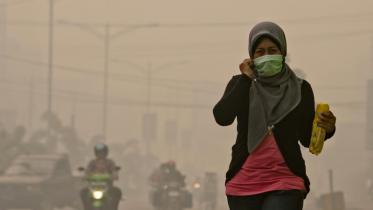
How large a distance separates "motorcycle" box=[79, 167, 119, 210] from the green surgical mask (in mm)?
14534

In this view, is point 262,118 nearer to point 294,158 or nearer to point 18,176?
point 294,158

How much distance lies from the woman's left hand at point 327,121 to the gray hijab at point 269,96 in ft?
0.52

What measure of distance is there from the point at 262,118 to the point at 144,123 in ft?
220

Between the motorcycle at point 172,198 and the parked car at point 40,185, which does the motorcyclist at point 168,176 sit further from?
the parked car at point 40,185

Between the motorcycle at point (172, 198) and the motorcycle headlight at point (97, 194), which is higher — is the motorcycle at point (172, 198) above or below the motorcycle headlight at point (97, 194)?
below

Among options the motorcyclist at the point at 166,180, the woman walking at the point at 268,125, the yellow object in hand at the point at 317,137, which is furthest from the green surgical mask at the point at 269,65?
the motorcyclist at the point at 166,180

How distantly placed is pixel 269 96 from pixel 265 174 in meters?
0.40

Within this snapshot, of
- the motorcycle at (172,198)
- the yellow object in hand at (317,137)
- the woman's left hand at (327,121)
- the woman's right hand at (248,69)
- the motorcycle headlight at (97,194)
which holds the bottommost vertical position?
the motorcycle at (172,198)

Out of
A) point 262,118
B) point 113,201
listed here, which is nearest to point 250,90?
point 262,118

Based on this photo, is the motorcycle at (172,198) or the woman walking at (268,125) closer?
the woman walking at (268,125)

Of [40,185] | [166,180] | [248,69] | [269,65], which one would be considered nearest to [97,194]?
[166,180]

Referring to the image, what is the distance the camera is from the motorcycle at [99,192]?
20891 millimetres

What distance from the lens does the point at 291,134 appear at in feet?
21.6

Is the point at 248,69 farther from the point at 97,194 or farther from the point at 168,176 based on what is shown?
the point at 168,176
